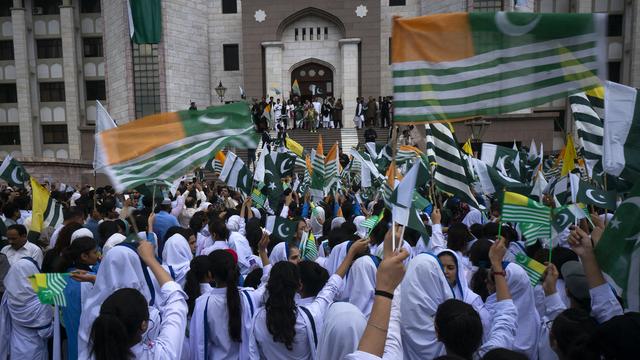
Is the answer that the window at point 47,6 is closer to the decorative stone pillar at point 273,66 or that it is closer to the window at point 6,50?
the window at point 6,50

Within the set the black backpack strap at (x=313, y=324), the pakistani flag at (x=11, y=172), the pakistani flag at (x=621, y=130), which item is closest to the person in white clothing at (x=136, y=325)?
the black backpack strap at (x=313, y=324)

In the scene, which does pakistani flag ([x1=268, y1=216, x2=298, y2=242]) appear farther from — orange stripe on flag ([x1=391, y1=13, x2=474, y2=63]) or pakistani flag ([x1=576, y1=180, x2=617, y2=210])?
pakistani flag ([x1=576, y1=180, x2=617, y2=210])

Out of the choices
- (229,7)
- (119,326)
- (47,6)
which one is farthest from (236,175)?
(47,6)

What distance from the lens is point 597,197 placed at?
4527 mm

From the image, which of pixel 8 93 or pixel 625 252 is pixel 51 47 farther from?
pixel 625 252

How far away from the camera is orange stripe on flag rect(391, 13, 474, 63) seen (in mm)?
3264

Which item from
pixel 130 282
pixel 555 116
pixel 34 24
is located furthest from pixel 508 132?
pixel 34 24

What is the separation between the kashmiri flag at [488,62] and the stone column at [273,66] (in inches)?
1066

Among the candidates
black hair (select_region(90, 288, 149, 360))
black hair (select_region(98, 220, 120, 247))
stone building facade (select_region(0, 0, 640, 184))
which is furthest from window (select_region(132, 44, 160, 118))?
black hair (select_region(90, 288, 149, 360))

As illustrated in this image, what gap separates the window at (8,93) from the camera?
3575 centimetres

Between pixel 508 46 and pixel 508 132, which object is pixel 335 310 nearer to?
pixel 508 46

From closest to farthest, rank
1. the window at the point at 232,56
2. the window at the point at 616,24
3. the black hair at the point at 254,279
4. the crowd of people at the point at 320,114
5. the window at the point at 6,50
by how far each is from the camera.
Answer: the black hair at the point at 254,279, the crowd of people at the point at 320,114, the window at the point at 616,24, the window at the point at 232,56, the window at the point at 6,50

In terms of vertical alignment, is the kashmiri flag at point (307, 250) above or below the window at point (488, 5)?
below

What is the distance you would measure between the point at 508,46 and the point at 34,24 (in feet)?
131
